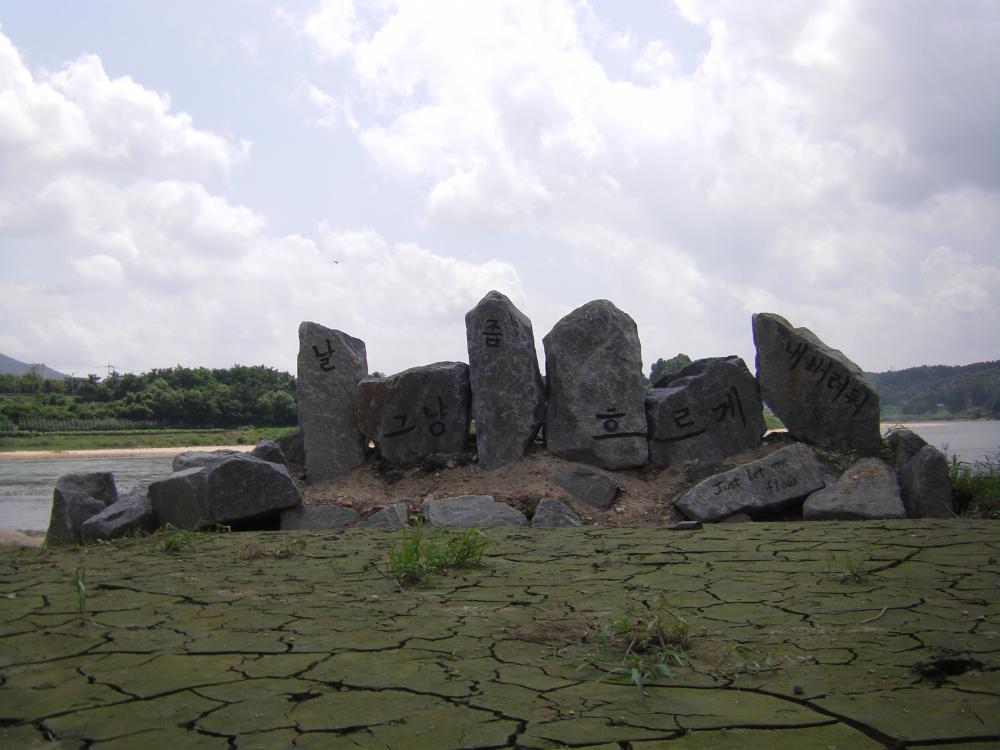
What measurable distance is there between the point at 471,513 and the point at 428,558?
276 centimetres

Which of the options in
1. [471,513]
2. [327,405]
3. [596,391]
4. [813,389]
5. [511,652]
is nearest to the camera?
[511,652]

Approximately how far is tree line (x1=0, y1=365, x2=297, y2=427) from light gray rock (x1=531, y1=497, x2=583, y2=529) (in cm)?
1416

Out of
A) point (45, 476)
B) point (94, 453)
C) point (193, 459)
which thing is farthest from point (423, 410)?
point (94, 453)

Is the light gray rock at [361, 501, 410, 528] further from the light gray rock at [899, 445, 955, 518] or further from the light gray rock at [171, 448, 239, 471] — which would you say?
the light gray rock at [899, 445, 955, 518]

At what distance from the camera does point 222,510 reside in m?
7.37

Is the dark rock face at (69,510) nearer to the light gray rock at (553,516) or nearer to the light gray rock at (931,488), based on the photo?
the light gray rock at (553,516)

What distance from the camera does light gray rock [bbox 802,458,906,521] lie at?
670 centimetres

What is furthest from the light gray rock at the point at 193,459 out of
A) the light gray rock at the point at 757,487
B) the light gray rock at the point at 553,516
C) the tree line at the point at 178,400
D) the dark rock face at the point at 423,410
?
the tree line at the point at 178,400

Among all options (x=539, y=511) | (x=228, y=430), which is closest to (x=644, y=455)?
(x=539, y=511)

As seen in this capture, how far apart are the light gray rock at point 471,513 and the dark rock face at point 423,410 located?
1.09 meters

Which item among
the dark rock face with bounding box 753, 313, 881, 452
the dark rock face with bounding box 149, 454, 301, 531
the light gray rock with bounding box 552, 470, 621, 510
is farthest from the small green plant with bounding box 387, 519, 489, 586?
the dark rock face with bounding box 753, 313, 881, 452

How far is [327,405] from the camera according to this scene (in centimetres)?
866

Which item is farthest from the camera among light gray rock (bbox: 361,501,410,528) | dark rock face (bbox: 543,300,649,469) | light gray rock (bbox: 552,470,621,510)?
dark rock face (bbox: 543,300,649,469)

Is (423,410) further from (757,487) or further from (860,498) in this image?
(860,498)
